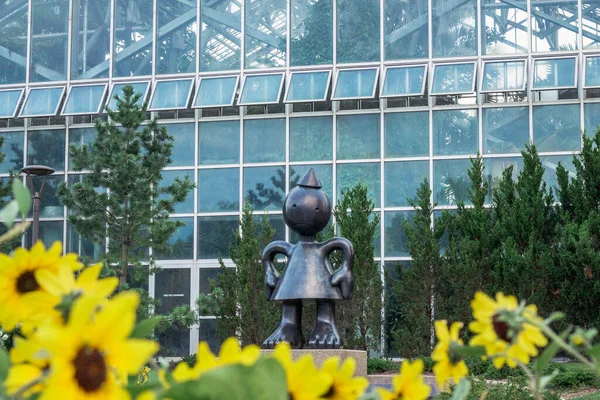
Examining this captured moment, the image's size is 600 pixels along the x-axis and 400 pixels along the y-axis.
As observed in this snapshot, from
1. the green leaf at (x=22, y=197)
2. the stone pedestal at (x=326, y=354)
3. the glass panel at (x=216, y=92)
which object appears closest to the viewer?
the green leaf at (x=22, y=197)

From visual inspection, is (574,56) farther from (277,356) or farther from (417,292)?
(277,356)

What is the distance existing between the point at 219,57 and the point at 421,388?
20142mm

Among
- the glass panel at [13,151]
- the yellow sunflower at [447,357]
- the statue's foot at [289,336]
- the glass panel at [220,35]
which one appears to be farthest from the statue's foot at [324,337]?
the glass panel at [13,151]

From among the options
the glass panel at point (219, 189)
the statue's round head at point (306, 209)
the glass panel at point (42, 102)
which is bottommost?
the statue's round head at point (306, 209)

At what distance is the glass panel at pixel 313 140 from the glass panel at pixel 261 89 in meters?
0.84

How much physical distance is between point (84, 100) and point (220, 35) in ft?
10.8

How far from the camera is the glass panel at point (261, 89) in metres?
19.7

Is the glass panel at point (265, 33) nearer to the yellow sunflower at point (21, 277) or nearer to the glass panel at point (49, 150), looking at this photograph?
the glass panel at point (49, 150)

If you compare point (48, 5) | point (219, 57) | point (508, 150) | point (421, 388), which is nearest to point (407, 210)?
point (508, 150)

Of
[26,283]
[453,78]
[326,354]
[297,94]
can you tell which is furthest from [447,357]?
[297,94]

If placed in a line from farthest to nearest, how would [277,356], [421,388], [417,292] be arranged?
[417,292] → [421,388] → [277,356]

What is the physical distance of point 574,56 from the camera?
18953 millimetres

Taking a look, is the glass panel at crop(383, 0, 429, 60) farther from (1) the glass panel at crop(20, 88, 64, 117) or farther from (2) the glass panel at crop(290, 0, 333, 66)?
(1) the glass panel at crop(20, 88, 64, 117)

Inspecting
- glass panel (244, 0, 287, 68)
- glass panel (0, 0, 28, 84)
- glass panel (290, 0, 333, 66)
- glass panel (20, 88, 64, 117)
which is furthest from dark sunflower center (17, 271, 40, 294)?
glass panel (0, 0, 28, 84)
